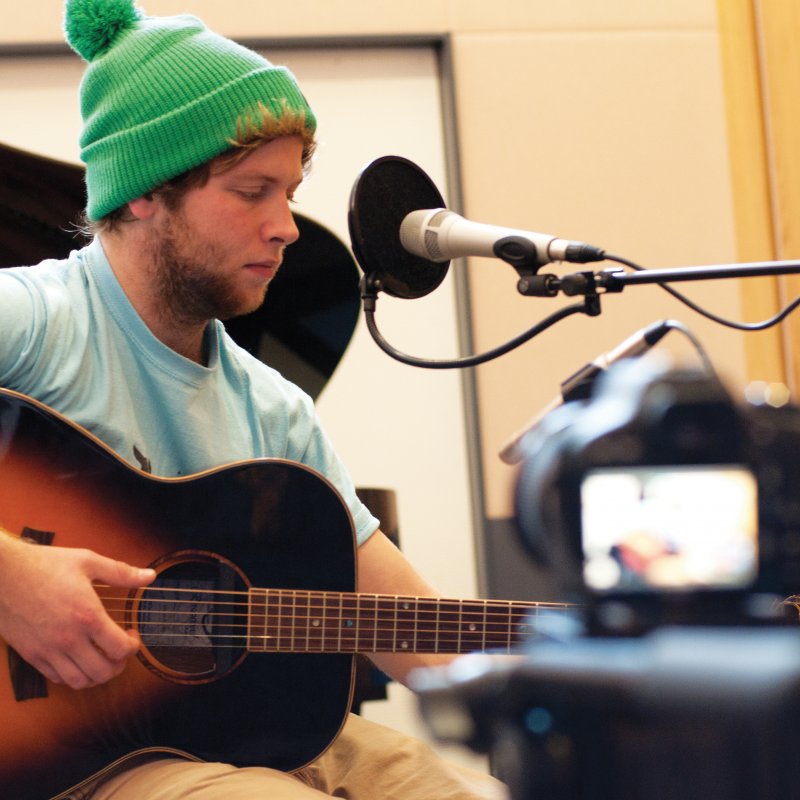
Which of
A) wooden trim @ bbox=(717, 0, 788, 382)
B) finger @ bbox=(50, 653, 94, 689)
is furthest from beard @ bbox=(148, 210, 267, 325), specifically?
wooden trim @ bbox=(717, 0, 788, 382)

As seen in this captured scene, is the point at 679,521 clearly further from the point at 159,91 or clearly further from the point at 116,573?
the point at 159,91

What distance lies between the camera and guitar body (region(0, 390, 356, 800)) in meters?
1.23

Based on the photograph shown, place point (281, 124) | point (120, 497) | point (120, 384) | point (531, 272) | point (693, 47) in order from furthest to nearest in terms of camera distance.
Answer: point (693, 47) < point (281, 124) < point (120, 384) < point (120, 497) < point (531, 272)

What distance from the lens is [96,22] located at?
1514mm

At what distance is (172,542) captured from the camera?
1.31m

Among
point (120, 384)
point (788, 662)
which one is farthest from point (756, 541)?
point (120, 384)

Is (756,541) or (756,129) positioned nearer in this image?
(756,541)

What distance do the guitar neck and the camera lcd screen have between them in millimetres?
1012

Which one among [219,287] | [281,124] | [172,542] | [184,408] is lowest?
[172,542]

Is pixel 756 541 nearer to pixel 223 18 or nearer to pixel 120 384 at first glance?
pixel 120 384

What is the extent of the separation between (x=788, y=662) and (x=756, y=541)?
5 centimetres

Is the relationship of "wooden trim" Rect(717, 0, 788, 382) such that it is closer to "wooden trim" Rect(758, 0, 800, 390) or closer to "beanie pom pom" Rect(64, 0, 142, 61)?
"wooden trim" Rect(758, 0, 800, 390)

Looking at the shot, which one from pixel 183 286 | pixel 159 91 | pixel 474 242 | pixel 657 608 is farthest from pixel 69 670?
pixel 657 608

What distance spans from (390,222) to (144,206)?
54 cm
